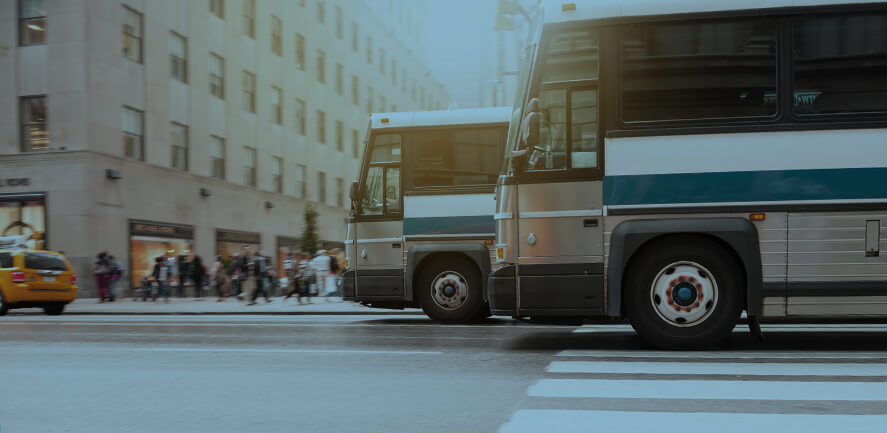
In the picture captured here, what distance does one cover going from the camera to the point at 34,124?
2548 centimetres

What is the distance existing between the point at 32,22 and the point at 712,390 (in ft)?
85.6

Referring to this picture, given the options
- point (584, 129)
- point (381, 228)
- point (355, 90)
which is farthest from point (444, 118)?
point (355, 90)

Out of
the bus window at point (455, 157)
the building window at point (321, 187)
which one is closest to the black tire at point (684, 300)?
the bus window at point (455, 157)

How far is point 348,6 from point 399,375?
143 ft

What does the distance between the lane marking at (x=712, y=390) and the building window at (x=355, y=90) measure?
43.0 m

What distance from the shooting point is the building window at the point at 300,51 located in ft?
133

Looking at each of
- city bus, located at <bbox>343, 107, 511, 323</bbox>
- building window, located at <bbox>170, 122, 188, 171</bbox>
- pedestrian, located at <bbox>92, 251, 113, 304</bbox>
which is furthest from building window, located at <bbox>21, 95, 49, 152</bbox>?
city bus, located at <bbox>343, 107, 511, 323</bbox>

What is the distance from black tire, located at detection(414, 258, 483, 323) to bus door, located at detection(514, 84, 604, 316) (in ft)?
15.2

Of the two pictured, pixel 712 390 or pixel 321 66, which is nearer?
pixel 712 390

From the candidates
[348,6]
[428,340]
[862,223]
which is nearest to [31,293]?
[428,340]

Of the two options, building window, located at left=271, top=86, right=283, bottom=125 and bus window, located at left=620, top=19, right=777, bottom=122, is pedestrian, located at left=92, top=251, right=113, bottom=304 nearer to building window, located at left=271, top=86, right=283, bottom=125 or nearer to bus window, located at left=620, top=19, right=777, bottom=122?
building window, located at left=271, top=86, right=283, bottom=125

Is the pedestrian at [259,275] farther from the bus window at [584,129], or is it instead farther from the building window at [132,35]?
the bus window at [584,129]

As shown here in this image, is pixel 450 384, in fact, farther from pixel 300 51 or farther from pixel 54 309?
pixel 300 51

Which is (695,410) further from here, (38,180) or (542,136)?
(38,180)
